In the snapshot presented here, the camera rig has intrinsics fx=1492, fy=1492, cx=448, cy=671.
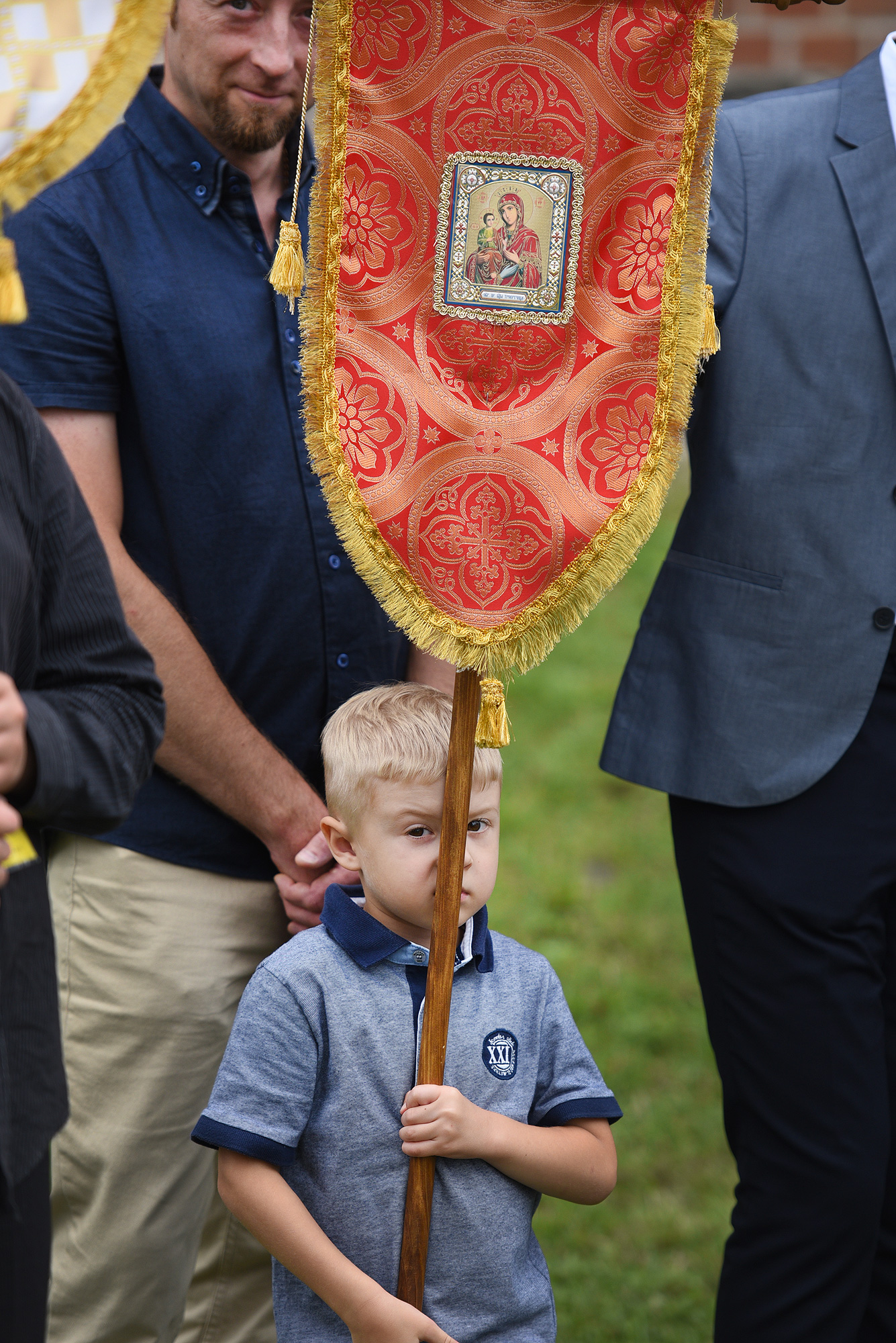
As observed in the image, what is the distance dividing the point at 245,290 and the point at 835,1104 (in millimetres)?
1420

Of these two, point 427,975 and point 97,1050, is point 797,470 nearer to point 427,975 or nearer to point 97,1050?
point 427,975

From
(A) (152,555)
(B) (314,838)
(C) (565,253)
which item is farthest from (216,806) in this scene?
(C) (565,253)

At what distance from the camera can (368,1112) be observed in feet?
5.63

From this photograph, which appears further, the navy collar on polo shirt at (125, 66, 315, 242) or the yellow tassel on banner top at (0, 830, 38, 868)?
the navy collar on polo shirt at (125, 66, 315, 242)

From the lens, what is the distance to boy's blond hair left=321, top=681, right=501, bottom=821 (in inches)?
70.3

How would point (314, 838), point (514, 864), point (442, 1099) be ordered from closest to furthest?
point (442, 1099)
point (314, 838)
point (514, 864)

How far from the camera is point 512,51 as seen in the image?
1739 mm

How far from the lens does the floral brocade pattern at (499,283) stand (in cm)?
173

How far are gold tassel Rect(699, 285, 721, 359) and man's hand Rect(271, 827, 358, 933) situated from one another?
2.66 feet

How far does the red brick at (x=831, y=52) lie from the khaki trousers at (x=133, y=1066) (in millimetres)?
4012

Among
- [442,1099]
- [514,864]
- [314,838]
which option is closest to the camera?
[442,1099]

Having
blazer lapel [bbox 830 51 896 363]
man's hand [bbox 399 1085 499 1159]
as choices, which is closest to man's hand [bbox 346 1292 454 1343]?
man's hand [bbox 399 1085 499 1159]

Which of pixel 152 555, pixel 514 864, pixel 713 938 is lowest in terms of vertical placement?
pixel 514 864

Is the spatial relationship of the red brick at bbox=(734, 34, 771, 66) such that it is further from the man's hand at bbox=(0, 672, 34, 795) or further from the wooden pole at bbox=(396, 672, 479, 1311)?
the man's hand at bbox=(0, 672, 34, 795)
